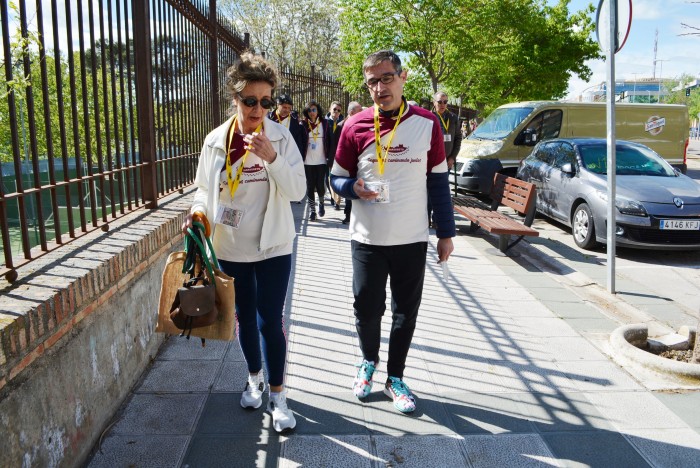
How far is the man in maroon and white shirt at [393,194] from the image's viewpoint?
3145mm

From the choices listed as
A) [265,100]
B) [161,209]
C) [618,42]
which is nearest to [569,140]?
[618,42]

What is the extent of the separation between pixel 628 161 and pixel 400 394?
705 centimetres

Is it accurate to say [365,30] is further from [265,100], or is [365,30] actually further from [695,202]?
[265,100]

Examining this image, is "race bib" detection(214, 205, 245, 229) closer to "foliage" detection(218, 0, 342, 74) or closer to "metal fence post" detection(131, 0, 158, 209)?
"metal fence post" detection(131, 0, 158, 209)

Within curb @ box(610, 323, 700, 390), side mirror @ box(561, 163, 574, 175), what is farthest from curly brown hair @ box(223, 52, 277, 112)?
side mirror @ box(561, 163, 574, 175)

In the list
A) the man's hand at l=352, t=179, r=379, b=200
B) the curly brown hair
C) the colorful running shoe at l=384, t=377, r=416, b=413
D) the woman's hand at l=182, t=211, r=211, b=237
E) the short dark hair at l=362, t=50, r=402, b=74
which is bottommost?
the colorful running shoe at l=384, t=377, r=416, b=413

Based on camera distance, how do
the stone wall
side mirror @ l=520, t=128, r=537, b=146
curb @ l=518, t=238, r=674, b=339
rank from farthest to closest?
1. side mirror @ l=520, t=128, r=537, b=146
2. curb @ l=518, t=238, r=674, b=339
3. the stone wall

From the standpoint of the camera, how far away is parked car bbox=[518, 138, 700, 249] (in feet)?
23.7

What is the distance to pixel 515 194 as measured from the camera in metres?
8.10

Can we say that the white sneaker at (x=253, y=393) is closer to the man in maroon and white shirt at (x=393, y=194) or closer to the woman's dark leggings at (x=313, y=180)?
the man in maroon and white shirt at (x=393, y=194)

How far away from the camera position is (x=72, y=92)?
Result: 3303mm

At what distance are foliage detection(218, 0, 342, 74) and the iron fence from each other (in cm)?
2164

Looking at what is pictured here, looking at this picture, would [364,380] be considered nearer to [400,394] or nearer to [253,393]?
[400,394]

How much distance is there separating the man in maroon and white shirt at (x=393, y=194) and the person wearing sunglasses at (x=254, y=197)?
422 millimetres
